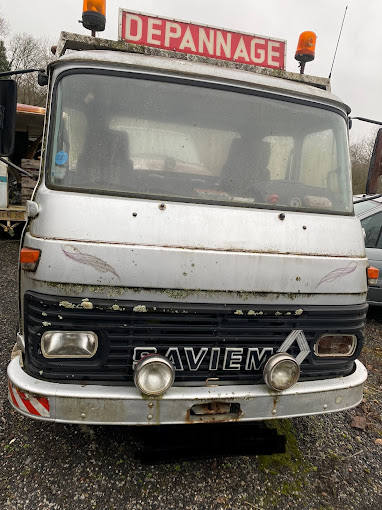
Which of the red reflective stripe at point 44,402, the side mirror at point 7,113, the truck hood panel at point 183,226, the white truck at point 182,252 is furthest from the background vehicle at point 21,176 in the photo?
the red reflective stripe at point 44,402

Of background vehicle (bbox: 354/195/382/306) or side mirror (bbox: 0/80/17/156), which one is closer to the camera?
side mirror (bbox: 0/80/17/156)

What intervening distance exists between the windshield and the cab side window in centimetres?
313

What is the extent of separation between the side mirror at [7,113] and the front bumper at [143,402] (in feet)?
4.60

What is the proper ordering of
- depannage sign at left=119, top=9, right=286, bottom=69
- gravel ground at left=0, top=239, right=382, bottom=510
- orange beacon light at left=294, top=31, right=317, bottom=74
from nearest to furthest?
gravel ground at left=0, top=239, right=382, bottom=510 → depannage sign at left=119, top=9, right=286, bottom=69 → orange beacon light at left=294, top=31, right=317, bottom=74

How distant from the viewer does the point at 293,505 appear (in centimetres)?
224

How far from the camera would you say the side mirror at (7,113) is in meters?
2.48

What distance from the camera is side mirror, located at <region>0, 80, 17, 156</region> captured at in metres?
2.48

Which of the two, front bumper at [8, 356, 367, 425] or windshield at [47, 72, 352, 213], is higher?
windshield at [47, 72, 352, 213]

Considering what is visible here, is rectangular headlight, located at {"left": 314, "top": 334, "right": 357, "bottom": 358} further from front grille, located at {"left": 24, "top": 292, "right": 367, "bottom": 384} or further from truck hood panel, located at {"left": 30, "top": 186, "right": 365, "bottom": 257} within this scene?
truck hood panel, located at {"left": 30, "top": 186, "right": 365, "bottom": 257}

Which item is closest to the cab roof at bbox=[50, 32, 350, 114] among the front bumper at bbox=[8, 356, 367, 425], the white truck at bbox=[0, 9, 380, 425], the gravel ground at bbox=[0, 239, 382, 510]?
the white truck at bbox=[0, 9, 380, 425]

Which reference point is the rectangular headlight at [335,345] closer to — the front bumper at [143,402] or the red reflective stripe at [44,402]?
the front bumper at [143,402]

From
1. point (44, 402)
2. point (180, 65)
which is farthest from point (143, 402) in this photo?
point (180, 65)

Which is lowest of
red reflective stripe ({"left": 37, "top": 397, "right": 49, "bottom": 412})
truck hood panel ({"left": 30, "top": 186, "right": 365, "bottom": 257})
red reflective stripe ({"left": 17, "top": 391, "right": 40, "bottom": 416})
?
red reflective stripe ({"left": 17, "top": 391, "right": 40, "bottom": 416})

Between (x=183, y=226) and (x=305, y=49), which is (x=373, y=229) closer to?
(x=305, y=49)
